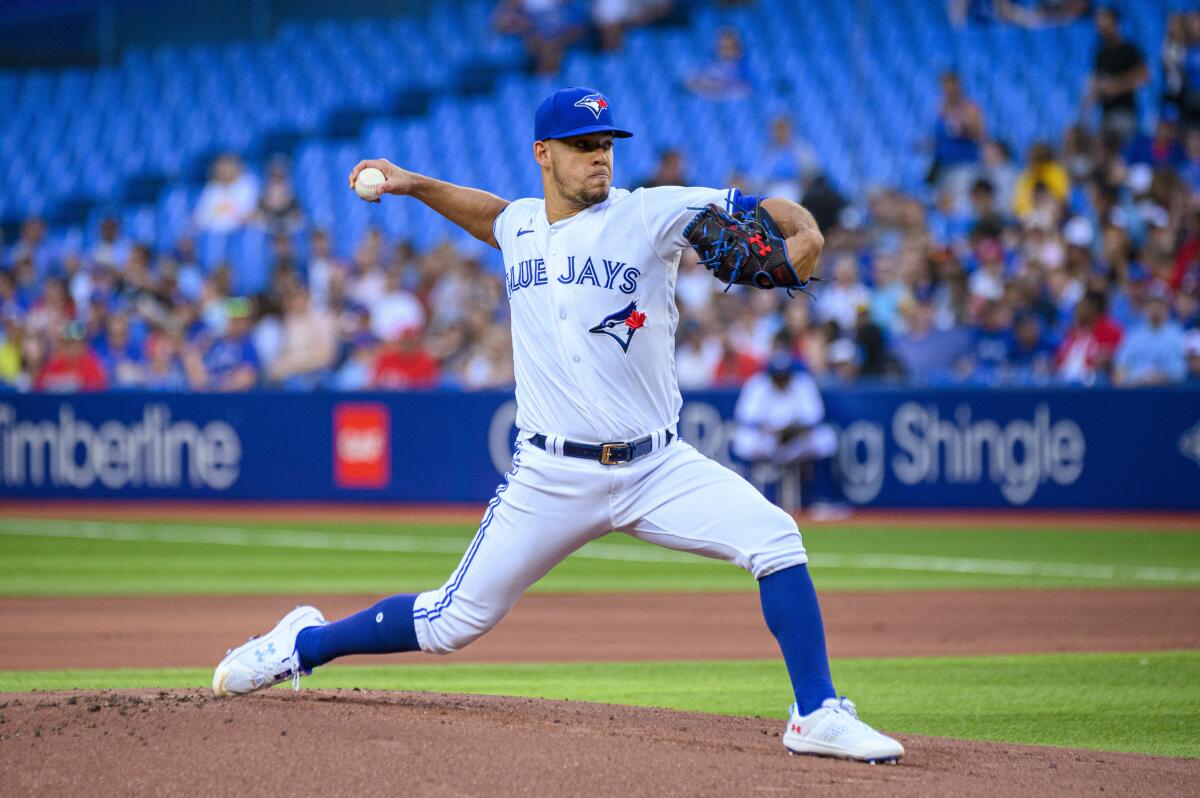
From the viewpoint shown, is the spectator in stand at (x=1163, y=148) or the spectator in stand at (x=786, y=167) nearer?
the spectator in stand at (x=1163, y=148)

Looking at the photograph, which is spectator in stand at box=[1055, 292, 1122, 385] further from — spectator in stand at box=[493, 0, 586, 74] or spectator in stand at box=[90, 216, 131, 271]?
spectator in stand at box=[90, 216, 131, 271]

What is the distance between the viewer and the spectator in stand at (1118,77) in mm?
16203

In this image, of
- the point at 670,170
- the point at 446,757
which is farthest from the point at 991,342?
the point at 446,757

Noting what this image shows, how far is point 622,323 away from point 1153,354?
10937 mm

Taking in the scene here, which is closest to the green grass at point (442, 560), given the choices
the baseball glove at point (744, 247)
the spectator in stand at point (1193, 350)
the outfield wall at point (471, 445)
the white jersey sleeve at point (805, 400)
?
the outfield wall at point (471, 445)

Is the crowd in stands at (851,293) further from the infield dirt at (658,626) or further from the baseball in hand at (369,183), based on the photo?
the baseball in hand at (369,183)

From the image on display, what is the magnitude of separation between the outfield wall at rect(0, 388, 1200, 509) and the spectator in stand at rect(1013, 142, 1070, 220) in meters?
2.25

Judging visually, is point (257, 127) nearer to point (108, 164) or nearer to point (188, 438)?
point (108, 164)

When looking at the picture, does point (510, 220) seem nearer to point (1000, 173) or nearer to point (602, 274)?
point (602, 274)

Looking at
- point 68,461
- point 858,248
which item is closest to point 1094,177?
point 858,248

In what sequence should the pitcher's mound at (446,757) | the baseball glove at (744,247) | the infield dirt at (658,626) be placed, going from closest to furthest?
the pitcher's mound at (446,757)
the baseball glove at (744,247)
the infield dirt at (658,626)

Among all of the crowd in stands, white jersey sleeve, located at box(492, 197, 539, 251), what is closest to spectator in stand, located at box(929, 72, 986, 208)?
the crowd in stands

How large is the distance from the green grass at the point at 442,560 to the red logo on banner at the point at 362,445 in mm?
1555

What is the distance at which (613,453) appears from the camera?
4.99 m
